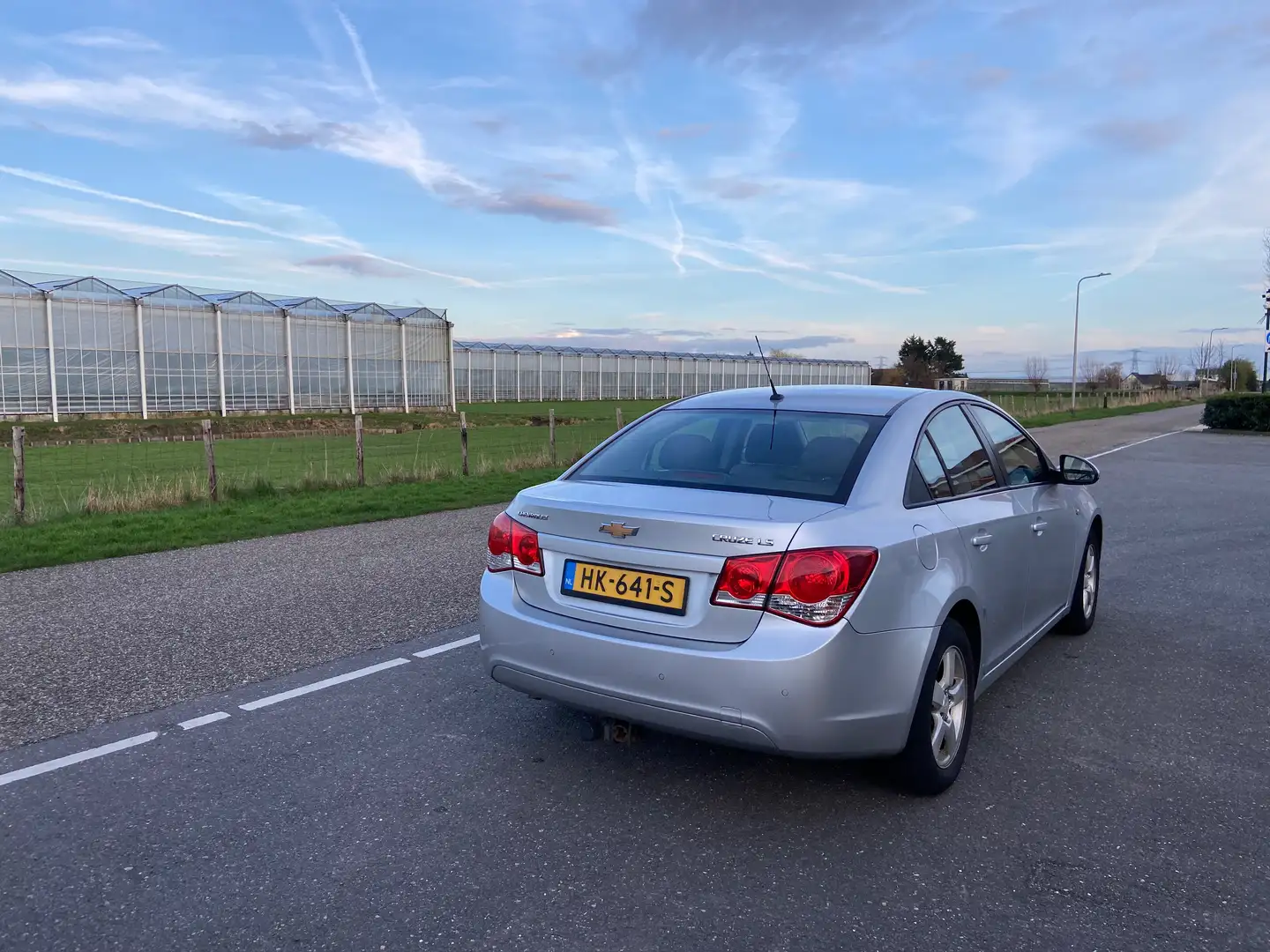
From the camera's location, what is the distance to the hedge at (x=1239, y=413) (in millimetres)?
32938

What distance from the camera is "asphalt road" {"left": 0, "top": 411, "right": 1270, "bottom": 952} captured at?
288 cm

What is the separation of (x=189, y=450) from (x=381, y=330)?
22241mm

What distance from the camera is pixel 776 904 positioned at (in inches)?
118

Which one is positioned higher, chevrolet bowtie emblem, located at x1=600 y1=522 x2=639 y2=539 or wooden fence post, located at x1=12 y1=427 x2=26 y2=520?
chevrolet bowtie emblem, located at x1=600 y1=522 x2=639 y2=539

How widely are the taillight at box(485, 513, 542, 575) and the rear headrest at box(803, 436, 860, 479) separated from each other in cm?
119

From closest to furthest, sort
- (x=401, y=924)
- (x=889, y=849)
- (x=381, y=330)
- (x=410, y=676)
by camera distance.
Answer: (x=401, y=924) → (x=889, y=849) → (x=410, y=676) → (x=381, y=330)

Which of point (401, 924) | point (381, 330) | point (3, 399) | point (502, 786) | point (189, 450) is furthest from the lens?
point (381, 330)

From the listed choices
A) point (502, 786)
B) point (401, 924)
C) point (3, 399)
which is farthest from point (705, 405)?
A: point (3, 399)

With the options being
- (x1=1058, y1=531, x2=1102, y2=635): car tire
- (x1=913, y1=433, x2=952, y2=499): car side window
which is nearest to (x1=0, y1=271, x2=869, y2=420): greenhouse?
(x1=1058, y1=531, x2=1102, y2=635): car tire

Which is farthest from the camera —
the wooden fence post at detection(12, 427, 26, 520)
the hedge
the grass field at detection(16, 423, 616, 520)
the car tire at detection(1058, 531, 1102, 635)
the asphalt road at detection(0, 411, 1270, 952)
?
the hedge

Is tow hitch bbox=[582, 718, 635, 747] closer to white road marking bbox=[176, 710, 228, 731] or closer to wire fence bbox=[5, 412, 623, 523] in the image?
white road marking bbox=[176, 710, 228, 731]

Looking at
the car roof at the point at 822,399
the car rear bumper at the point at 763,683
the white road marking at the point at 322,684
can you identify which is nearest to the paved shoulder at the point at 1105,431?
the car roof at the point at 822,399

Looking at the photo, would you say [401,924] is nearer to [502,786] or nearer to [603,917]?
[603,917]

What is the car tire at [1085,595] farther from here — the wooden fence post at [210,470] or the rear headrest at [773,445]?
the wooden fence post at [210,470]
